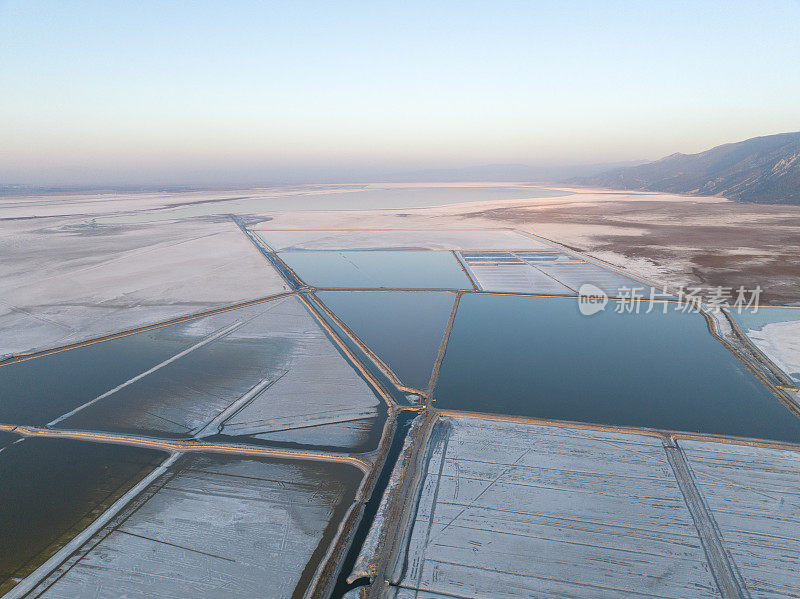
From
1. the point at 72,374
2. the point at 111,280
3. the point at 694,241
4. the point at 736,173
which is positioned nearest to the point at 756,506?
the point at 72,374

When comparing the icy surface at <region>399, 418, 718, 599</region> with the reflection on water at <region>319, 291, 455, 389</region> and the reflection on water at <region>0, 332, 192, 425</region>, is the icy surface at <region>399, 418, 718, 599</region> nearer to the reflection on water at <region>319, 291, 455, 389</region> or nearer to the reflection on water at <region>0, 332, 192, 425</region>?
the reflection on water at <region>319, 291, 455, 389</region>

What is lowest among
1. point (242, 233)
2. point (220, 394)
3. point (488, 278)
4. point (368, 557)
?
point (368, 557)

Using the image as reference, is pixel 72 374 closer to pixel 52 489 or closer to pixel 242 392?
pixel 52 489

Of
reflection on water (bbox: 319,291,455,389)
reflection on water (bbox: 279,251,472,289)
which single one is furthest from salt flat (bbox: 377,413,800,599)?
reflection on water (bbox: 279,251,472,289)

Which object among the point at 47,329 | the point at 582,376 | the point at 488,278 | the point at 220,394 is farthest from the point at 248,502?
the point at 488,278

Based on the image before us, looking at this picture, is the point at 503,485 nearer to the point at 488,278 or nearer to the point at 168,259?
the point at 488,278
